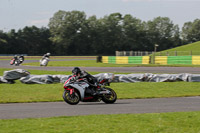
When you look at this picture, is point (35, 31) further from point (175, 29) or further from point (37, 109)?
point (37, 109)

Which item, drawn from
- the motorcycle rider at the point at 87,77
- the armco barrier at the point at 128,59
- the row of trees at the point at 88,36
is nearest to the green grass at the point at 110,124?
the motorcycle rider at the point at 87,77

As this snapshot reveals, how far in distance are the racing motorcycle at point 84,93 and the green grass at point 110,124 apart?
10.1 feet

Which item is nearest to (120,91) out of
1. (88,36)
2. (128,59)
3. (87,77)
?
(87,77)

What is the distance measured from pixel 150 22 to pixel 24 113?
13130 cm

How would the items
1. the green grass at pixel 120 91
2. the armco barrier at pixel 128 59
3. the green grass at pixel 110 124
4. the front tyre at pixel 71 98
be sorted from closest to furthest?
the green grass at pixel 110 124
the front tyre at pixel 71 98
the green grass at pixel 120 91
the armco barrier at pixel 128 59

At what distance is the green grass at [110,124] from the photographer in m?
6.99

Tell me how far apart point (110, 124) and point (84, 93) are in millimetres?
4391

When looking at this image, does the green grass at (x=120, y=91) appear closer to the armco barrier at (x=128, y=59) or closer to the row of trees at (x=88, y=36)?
the armco barrier at (x=128, y=59)

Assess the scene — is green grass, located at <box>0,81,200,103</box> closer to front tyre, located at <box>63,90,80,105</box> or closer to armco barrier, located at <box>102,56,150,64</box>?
front tyre, located at <box>63,90,80,105</box>

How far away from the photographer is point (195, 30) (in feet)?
472

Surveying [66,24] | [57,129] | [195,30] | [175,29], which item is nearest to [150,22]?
[175,29]

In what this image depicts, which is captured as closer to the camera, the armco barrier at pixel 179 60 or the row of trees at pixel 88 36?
the armco barrier at pixel 179 60

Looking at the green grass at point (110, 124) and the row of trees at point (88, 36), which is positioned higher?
the row of trees at point (88, 36)

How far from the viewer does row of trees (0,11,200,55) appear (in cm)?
11830
